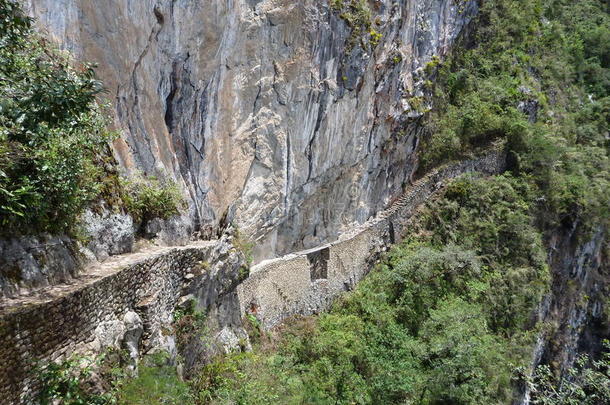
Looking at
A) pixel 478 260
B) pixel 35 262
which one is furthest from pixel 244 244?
pixel 478 260

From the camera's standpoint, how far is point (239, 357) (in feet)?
28.1

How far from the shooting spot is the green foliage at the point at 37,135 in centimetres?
449

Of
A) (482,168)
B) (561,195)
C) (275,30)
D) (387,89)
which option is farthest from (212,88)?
(561,195)

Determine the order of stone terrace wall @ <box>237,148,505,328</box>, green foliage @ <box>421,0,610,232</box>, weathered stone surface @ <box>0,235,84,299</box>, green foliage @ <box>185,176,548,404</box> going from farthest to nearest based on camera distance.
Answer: green foliage @ <box>421,0,610,232</box> → stone terrace wall @ <box>237,148,505,328</box> → green foliage @ <box>185,176,548,404</box> → weathered stone surface @ <box>0,235,84,299</box>

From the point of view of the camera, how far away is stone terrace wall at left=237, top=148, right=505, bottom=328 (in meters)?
12.0

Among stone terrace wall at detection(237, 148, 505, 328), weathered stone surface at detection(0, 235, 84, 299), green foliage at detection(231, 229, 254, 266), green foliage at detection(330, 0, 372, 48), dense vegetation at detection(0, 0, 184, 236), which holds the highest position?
green foliage at detection(330, 0, 372, 48)

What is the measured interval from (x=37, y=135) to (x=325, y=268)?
10.8 meters

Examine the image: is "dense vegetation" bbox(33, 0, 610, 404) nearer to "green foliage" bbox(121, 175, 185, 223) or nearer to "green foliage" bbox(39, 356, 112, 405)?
"green foliage" bbox(39, 356, 112, 405)

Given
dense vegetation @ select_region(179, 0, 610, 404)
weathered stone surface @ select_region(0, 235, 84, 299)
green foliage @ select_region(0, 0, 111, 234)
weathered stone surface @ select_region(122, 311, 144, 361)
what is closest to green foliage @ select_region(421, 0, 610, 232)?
dense vegetation @ select_region(179, 0, 610, 404)

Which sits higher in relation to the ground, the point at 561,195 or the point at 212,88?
the point at 212,88

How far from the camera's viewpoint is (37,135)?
4.89m

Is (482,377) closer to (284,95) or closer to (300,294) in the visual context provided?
(300,294)

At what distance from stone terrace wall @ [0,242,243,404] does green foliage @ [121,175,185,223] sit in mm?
891

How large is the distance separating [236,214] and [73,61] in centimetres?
560
